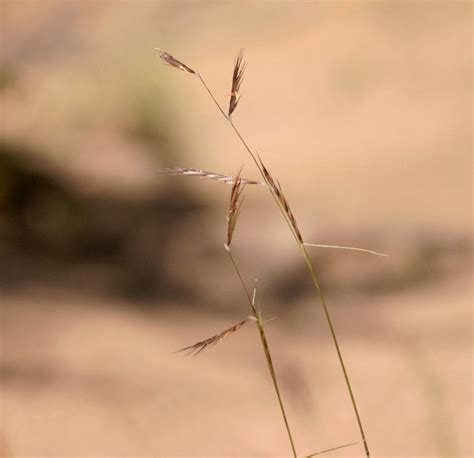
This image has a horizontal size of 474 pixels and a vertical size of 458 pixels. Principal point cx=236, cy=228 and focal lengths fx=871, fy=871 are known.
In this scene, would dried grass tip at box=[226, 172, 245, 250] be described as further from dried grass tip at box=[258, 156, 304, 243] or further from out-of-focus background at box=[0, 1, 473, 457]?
out-of-focus background at box=[0, 1, 473, 457]

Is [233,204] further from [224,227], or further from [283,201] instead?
[224,227]

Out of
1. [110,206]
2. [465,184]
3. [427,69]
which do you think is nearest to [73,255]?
[110,206]

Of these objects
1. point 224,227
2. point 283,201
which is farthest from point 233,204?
point 224,227

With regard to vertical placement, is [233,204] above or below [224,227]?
below

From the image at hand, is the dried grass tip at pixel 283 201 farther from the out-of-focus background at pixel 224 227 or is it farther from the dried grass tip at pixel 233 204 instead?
the out-of-focus background at pixel 224 227

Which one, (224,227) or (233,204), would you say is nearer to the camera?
(233,204)

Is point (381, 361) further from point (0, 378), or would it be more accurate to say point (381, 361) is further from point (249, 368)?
point (0, 378)

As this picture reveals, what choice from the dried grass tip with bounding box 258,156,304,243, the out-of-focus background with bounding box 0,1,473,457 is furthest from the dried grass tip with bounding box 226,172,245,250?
the out-of-focus background with bounding box 0,1,473,457

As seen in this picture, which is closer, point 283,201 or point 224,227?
point 283,201
